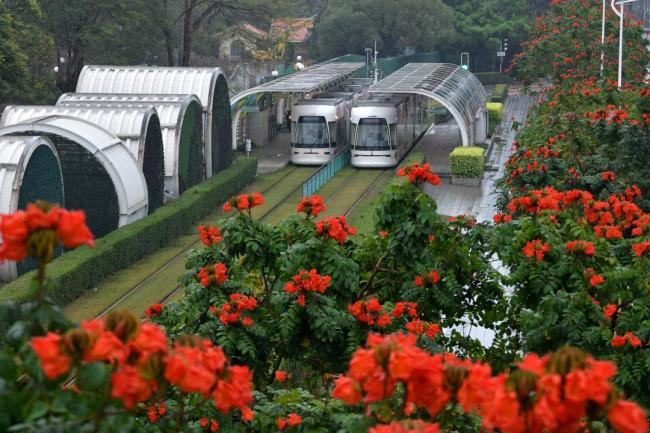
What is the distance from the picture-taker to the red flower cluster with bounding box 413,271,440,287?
11477 millimetres

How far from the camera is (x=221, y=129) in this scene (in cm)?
3866

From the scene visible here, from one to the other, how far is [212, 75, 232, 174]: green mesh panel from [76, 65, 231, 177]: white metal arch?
8 cm

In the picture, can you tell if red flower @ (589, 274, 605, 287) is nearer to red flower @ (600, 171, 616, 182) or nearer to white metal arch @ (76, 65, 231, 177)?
red flower @ (600, 171, 616, 182)

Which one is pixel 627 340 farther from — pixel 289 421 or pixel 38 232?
pixel 38 232

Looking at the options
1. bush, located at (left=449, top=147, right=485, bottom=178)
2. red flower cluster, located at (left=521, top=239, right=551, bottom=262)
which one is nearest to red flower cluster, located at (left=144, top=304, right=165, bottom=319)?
red flower cluster, located at (left=521, top=239, right=551, bottom=262)

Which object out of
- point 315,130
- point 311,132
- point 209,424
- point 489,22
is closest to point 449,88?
point 315,130

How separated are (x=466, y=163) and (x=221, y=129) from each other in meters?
8.58

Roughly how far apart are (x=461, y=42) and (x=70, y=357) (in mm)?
72785

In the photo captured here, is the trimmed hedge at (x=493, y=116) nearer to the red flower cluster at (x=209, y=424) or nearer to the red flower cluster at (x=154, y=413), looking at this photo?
the red flower cluster at (x=209, y=424)

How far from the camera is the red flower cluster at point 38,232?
14.8 ft

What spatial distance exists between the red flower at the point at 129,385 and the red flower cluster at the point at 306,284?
527 centimetres

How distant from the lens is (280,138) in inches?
1969

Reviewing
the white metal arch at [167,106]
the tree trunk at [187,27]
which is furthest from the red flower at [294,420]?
the tree trunk at [187,27]

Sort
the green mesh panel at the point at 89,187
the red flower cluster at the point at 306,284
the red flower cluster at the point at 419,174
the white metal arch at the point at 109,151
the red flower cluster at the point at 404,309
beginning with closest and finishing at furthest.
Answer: the red flower cluster at the point at 306,284 → the red flower cluster at the point at 404,309 → the red flower cluster at the point at 419,174 → the white metal arch at the point at 109,151 → the green mesh panel at the point at 89,187
